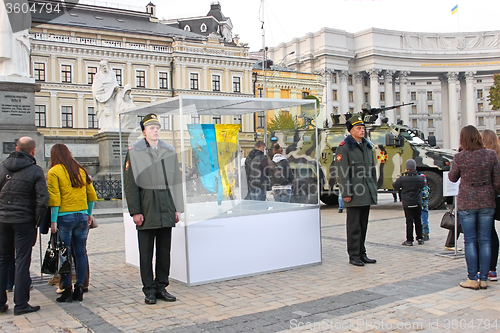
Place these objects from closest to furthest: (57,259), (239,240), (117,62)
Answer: (57,259) → (239,240) → (117,62)

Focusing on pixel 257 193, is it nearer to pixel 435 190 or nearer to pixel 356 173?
pixel 356 173

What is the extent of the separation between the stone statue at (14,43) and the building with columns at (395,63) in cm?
7625

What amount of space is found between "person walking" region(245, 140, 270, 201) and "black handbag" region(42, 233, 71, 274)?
3.71 metres

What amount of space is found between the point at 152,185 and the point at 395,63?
90998mm

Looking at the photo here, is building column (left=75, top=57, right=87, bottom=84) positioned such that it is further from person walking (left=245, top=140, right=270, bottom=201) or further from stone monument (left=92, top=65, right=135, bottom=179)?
person walking (left=245, top=140, right=270, bottom=201)

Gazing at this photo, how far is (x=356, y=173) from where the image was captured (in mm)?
7504

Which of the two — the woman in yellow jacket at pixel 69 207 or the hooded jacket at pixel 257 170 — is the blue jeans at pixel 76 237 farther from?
the hooded jacket at pixel 257 170

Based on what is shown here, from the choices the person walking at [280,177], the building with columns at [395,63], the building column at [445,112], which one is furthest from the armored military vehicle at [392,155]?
the building column at [445,112]

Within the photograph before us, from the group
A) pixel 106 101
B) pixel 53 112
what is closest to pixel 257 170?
pixel 106 101

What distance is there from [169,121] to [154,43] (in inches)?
2054

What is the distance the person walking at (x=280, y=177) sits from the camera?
8194mm

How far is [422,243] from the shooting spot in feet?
30.2

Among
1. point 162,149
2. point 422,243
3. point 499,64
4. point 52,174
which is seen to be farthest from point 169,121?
point 499,64

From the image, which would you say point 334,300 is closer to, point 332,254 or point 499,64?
point 332,254
